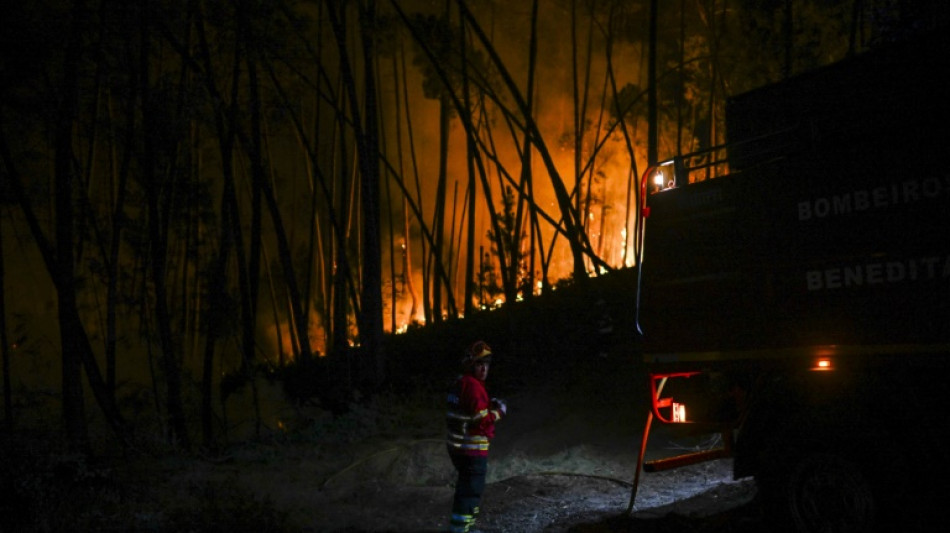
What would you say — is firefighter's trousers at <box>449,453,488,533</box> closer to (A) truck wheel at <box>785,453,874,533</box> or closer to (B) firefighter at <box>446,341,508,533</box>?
(B) firefighter at <box>446,341,508,533</box>

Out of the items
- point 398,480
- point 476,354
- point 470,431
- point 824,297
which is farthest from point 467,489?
point 398,480

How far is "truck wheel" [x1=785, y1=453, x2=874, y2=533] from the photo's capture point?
11.5ft

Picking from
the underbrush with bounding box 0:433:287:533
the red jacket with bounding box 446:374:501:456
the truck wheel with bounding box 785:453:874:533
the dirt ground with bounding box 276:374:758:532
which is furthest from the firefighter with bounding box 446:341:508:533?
the truck wheel with bounding box 785:453:874:533

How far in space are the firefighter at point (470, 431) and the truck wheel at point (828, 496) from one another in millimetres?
1640

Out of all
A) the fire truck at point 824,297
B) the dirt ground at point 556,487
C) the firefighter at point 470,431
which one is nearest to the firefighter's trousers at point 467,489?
the firefighter at point 470,431

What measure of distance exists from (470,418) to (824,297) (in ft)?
6.72

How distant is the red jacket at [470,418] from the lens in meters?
4.68

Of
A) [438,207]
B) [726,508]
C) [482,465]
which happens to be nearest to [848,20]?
[726,508]

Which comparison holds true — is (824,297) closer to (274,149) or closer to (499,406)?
(499,406)

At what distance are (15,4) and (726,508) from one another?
7.80 metres

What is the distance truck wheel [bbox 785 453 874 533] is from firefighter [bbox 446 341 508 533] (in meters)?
1.64

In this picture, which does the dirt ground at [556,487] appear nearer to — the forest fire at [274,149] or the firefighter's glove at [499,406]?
the firefighter's glove at [499,406]

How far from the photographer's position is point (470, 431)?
470cm

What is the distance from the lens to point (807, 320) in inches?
150
